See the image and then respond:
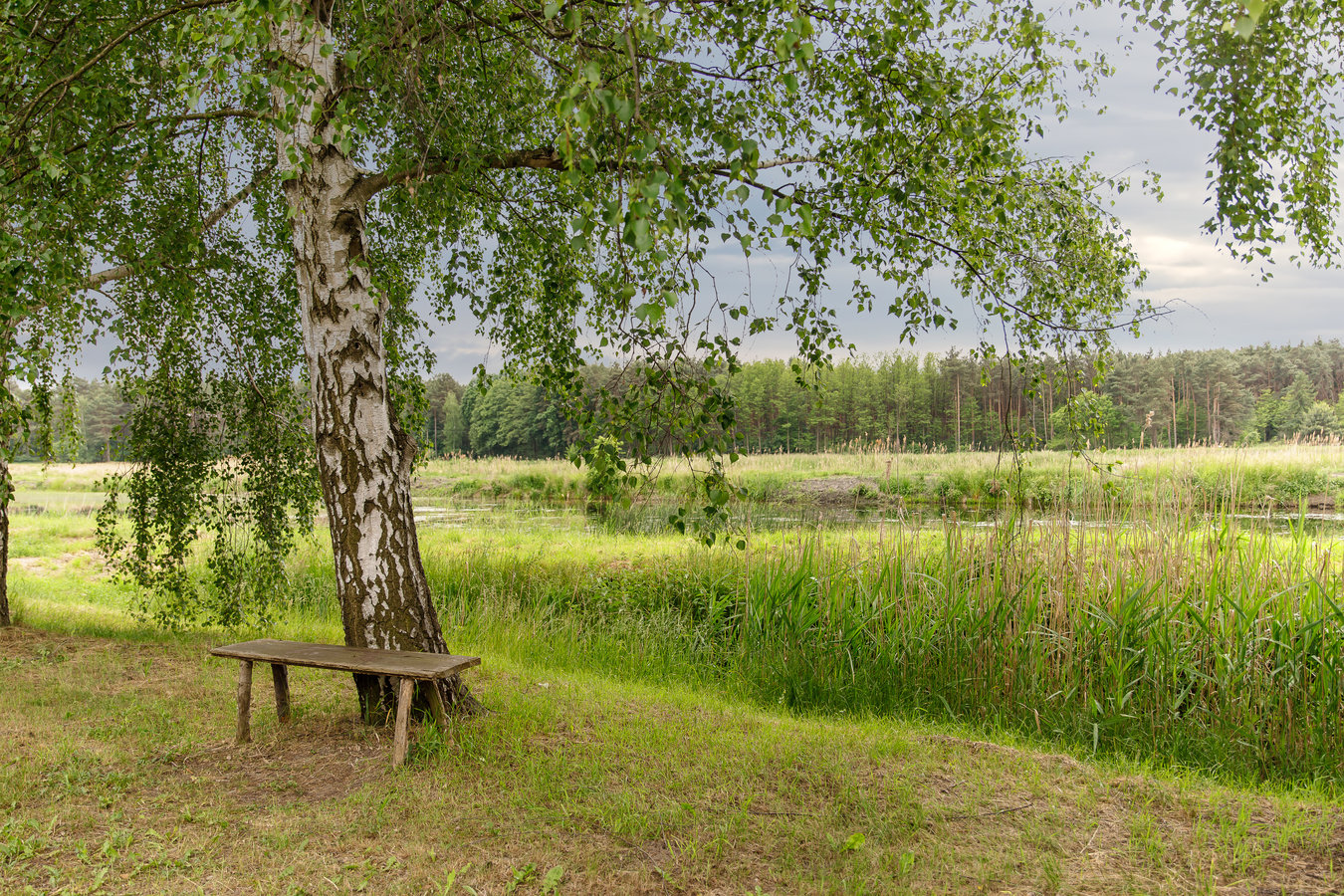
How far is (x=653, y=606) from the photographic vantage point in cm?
775

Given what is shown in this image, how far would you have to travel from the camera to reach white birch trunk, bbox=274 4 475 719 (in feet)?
12.9

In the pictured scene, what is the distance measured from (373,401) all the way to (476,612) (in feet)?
13.8

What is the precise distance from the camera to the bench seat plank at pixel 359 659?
349 cm

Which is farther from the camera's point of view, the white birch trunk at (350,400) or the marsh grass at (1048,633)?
the marsh grass at (1048,633)

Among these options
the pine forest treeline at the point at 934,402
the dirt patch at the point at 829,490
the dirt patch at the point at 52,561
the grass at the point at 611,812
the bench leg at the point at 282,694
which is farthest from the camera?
the pine forest treeline at the point at 934,402

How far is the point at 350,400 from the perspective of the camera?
3922 mm

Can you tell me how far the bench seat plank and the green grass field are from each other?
1.55ft

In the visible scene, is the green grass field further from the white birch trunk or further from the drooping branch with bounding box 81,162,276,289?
the drooping branch with bounding box 81,162,276,289

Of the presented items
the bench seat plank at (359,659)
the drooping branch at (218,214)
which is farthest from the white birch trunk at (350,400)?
the drooping branch at (218,214)

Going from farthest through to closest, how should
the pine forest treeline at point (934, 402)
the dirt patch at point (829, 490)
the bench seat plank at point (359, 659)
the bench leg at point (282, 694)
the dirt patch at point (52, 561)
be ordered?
the pine forest treeline at point (934, 402) → the dirt patch at point (829, 490) → the dirt patch at point (52, 561) → the bench leg at point (282, 694) → the bench seat plank at point (359, 659)

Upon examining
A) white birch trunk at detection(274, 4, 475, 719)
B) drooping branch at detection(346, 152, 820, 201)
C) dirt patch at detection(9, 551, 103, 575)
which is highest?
drooping branch at detection(346, 152, 820, 201)

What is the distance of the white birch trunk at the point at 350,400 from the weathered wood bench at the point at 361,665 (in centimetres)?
24

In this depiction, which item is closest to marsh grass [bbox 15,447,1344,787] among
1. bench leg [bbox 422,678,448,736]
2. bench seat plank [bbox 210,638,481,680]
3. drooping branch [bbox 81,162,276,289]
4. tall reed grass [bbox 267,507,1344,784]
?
tall reed grass [bbox 267,507,1344,784]

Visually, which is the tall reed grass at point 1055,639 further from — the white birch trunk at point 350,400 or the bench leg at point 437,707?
the white birch trunk at point 350,400
